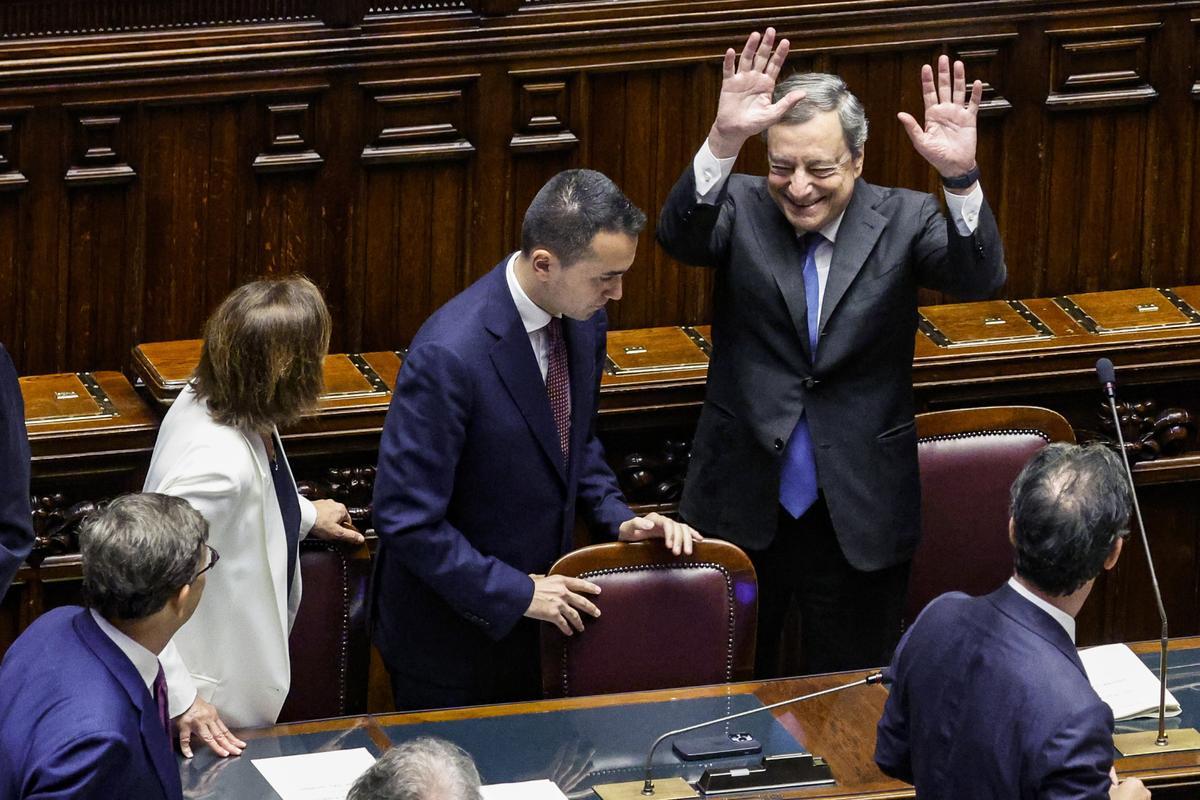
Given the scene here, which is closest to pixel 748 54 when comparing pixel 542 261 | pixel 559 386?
pixel 542 261

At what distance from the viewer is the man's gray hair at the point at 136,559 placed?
10.7 ft

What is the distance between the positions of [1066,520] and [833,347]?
133 cm

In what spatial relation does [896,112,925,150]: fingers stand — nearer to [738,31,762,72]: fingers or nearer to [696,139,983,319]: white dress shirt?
[696,139,983,319]: white dress shirt

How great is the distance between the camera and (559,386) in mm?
4398

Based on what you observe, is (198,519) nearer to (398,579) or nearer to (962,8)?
(398,579)

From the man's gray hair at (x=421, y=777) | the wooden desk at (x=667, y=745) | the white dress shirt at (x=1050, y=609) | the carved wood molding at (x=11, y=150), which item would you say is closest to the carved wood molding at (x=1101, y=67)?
the wooden desk at (x=667, y=745)

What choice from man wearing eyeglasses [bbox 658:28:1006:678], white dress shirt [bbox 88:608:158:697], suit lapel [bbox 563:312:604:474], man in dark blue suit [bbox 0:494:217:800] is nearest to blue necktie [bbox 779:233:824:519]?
man wearing eyeglasses [bbox 658:28:1006:678]

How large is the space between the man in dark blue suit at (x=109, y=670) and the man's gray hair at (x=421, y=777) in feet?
2.01

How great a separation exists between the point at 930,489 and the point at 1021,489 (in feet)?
4.97

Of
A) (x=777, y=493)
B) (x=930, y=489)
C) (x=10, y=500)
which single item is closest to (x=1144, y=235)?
(x=930, y=489)

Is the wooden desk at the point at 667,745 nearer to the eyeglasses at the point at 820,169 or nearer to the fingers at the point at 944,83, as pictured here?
the eyeglasses at the point at 820,169

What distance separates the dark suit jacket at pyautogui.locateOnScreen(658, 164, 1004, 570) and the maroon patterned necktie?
1.16 feet

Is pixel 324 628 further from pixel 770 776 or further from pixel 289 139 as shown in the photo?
pixel 289 139

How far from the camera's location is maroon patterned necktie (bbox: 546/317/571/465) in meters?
4.37
